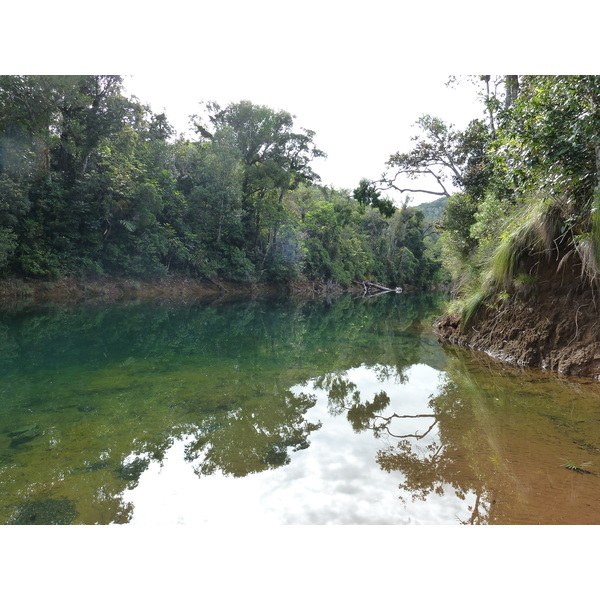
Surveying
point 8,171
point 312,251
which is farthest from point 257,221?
point 8,171

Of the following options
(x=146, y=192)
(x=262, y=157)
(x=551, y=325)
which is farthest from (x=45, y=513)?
(x=262, y=157)

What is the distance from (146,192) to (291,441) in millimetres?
21477

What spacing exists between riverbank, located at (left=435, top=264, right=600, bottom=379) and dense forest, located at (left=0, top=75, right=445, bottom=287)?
7184mm

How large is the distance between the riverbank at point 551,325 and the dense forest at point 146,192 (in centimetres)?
718

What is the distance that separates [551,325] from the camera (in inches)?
234

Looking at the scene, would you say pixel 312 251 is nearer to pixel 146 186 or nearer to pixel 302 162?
pixel 302 162

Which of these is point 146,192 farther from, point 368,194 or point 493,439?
point 493,439

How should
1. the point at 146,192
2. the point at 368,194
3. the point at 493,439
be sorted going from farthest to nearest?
the point at 146,192
the point at 368,194
the point at 493,439

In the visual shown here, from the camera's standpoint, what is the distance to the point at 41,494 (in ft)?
8.31

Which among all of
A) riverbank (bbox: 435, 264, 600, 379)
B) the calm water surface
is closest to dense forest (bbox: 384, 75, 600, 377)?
riverbank (bbox: 435, 264, 600, 379)

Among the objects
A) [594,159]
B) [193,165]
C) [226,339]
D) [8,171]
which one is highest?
[193,165]

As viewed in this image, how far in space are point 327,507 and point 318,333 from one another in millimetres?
8342

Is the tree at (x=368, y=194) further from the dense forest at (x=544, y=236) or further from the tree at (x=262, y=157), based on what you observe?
the tree at (x=262, y=157)

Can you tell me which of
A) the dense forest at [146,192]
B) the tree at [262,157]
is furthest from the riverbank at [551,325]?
the tree at [262,157]
